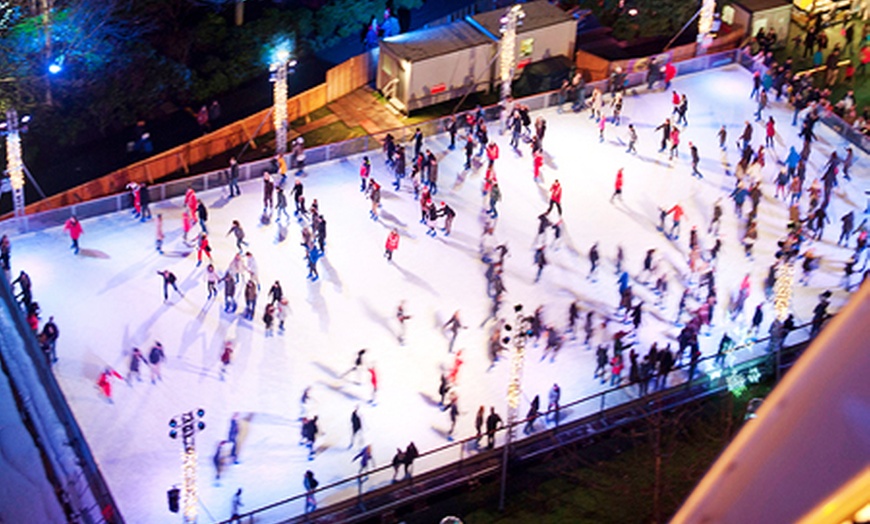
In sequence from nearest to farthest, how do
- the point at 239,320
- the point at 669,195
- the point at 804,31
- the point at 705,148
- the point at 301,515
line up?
the point at 301,515
the point at 239,320
the point at 669,195
the point at 705,148
the point at 804,31

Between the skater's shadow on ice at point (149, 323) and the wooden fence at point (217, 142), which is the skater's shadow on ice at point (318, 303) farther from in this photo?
the wooden fence at point (217, 142)

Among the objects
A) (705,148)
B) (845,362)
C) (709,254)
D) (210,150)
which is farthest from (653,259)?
(845,362)

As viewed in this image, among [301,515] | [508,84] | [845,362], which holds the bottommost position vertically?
[301,515]

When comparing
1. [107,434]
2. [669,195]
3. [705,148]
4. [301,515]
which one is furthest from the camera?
[705,148]

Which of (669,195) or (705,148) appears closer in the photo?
(669,195)

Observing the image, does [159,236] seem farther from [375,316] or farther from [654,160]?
[654,160]

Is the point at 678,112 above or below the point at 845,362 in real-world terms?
below

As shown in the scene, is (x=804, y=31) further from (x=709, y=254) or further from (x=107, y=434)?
(x=107, y=434)
